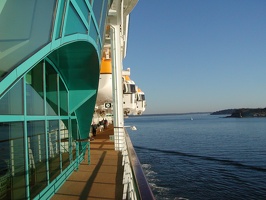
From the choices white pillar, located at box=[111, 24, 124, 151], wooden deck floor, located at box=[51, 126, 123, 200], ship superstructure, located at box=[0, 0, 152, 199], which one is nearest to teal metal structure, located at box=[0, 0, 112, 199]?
ship superstructure, located at box=[0, 0, 152, 199]

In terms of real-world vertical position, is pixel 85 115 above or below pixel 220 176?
above

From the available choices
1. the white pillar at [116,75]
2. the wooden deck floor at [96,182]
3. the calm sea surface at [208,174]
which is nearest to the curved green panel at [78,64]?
the wooden deck floor at [96,182]

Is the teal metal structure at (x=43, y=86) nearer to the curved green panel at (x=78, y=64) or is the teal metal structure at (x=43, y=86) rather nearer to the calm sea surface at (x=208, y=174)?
the curved green panel at (x=78, y=64)

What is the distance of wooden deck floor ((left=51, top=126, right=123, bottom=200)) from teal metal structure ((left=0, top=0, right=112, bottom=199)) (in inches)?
10.6

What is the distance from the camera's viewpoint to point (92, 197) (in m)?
6.00

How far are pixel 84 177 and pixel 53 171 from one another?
3.45 feet

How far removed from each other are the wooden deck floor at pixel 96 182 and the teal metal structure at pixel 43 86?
27 cm

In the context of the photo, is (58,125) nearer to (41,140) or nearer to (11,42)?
(41,140)

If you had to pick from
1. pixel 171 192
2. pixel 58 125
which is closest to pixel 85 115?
pixel 58 125

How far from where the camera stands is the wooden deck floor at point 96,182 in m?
6.22

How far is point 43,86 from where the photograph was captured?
671 cm

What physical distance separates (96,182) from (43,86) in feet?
8.51

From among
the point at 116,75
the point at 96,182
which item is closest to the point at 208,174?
the point at 116,75

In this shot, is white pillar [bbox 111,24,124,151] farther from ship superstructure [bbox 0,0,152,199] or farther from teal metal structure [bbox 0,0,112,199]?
teal metal structure [bbox 0,0,112,199]
